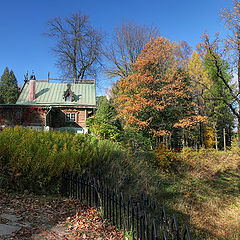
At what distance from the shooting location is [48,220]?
451 cm

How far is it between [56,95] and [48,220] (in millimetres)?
19634

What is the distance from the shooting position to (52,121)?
69.8ft

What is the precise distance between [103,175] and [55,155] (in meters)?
2.03

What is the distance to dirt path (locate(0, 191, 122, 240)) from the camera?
3.88 m

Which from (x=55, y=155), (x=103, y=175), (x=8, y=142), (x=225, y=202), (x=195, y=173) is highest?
(x=8, y=142)

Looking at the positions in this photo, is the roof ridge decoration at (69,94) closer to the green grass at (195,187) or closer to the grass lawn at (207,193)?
the green grass at (195,187)

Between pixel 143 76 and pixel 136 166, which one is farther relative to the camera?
pixel 143 76

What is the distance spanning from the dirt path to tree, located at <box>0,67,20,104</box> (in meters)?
39.0

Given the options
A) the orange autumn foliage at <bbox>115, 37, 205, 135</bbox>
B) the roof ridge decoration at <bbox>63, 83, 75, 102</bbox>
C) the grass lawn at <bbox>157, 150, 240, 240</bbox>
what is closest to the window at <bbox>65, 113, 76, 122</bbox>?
the roof ridge decoration at <bbox>63, 83, 75, 102</bbox>

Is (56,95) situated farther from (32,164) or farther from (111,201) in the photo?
(111,201)

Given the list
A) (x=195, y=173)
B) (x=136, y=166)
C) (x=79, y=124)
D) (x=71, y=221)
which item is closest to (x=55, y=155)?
(x=71, y=221)

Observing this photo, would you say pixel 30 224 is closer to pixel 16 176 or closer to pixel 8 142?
pixel 16 176

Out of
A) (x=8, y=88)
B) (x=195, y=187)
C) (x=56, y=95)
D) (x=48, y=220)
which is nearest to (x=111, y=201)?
(x=48, y=220)

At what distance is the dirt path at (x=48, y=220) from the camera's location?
3881 mm
